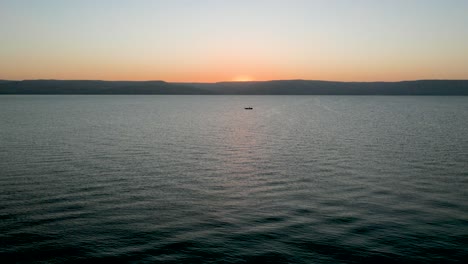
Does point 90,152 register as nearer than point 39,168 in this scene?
No

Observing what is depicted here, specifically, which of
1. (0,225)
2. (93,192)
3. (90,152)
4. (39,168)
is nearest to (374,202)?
(93,192)

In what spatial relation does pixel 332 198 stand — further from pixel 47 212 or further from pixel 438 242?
pixel 47 212

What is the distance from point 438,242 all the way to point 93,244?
79.6 feet

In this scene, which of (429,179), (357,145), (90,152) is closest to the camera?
(429,179)

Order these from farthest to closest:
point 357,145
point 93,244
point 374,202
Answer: point 357,145 → point 374,202 → point 93,244

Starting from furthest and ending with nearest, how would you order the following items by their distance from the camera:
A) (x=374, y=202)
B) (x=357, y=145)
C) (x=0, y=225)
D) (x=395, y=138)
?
(x=395, y=138)
(x=357, y=145)
(x=374, y=202)
(x=0, y=225)

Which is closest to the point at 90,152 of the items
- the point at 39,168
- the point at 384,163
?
the point at 39,168

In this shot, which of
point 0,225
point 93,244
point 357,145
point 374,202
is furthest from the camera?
point 357,145

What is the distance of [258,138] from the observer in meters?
97.3

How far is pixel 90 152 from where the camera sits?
67.1 m

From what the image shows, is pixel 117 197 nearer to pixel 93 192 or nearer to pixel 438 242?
pixel 93 192

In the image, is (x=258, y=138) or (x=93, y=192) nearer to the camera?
(x=93, y=192)

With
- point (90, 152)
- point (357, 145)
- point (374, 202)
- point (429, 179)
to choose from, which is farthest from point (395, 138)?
point (90, 152)

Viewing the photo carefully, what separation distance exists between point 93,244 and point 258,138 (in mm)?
70691
